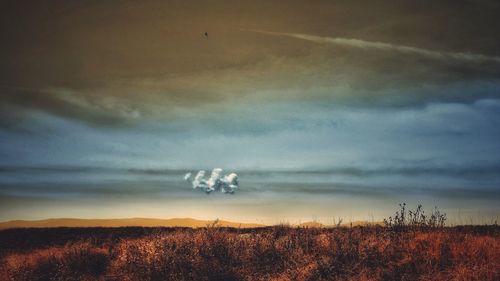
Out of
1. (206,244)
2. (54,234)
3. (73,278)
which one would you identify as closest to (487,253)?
(206,244)

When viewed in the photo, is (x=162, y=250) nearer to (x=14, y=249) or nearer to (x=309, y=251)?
(x=309, y=251)

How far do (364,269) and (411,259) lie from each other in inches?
47.8

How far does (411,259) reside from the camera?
1007 cm

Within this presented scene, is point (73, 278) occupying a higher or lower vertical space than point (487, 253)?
lower

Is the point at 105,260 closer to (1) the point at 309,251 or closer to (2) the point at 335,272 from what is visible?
(1) the point at 309,251

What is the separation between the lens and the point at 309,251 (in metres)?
11.9

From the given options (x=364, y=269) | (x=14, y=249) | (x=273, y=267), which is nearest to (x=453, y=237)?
(x=364, y=269)

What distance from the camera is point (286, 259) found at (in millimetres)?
11297

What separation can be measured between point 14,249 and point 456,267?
1662 centimetres

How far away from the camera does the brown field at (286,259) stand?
9773 mm

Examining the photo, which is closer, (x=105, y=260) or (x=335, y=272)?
(x=335, y=272)

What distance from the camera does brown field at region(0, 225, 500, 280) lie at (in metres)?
9.77

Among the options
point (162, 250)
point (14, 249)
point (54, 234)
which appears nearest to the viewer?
point (162, 250)

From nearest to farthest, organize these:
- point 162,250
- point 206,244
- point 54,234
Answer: point 162,250 → point 206,244 → point 54,234
